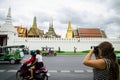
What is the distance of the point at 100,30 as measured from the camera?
224ft

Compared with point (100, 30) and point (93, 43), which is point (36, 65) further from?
point (100, 30)

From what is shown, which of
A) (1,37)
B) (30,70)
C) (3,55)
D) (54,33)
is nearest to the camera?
(30,70)

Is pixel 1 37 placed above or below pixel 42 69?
above

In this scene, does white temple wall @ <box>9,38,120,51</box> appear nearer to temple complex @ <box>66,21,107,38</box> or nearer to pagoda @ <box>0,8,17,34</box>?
pagoda @ <box>0,8,17,34</box>

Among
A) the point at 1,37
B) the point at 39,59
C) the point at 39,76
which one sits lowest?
the point at 39,76

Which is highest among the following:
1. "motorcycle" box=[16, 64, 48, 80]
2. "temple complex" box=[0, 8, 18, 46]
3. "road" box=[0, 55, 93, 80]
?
"temple complex" box=[0, 8, 18, 46]

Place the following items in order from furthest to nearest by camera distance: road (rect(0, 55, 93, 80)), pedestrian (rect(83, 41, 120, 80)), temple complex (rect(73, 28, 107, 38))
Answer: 1. temple complex (rect(73, 28, 107, 38))
2. road (rect(0, 55, 93, 80))
3. pedestrian (rect(83, 41, 120, 80))

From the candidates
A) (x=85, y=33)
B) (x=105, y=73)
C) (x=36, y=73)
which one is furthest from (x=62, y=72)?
(x=85, y=33)

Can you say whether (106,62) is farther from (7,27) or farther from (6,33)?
(7,27)

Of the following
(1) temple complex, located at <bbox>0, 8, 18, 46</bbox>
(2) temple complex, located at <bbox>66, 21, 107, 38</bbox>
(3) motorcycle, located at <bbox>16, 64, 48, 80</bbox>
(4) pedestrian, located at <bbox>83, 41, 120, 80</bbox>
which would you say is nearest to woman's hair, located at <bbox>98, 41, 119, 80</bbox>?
(4) pedestrian, located at <bbox>83, 41, 120, 80</bbox>

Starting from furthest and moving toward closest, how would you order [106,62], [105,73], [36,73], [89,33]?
[89,33], [36,73], [105,73], [106,62]

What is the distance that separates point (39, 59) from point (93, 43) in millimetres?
46291

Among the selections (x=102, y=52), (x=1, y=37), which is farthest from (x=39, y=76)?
(x=1, y=37)

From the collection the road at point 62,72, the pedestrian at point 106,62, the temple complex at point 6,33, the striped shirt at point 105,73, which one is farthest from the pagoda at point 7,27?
the pedestrian at point 106,62
